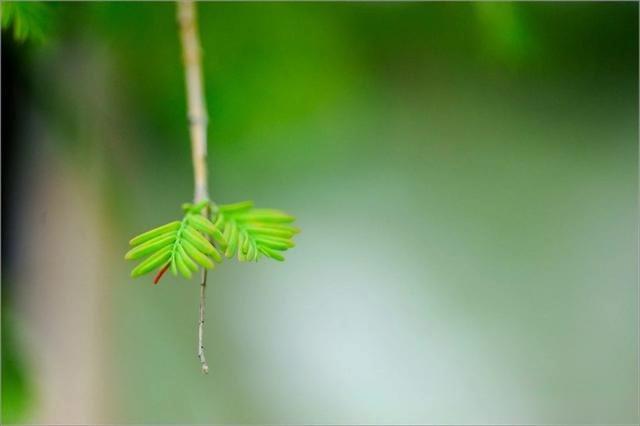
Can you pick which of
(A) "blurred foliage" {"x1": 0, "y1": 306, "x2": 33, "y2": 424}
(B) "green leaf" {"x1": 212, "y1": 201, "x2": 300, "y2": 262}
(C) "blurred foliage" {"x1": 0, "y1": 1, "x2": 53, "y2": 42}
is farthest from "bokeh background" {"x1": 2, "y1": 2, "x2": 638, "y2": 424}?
(B) "green leaf" {"x1": 212, "y1": 201, "x2": 300, "y2": 262}

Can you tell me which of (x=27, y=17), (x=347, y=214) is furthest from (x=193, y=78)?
(x=347, y=214)

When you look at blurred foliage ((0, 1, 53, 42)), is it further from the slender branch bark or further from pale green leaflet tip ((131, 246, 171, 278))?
pale green leaflet tip ((131, 246, 171, 278))

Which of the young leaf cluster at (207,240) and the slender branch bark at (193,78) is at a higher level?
the slender branch bark at (193,78)

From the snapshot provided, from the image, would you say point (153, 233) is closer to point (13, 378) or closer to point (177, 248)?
point (177, 248)

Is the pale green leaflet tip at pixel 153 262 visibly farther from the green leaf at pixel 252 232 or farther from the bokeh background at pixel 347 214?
the bokeh background at pixel 347 214

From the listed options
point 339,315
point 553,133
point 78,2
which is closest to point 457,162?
point 553,133

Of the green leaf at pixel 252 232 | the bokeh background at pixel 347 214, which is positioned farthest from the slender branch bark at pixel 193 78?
the bokeh background at pixel 347 214
